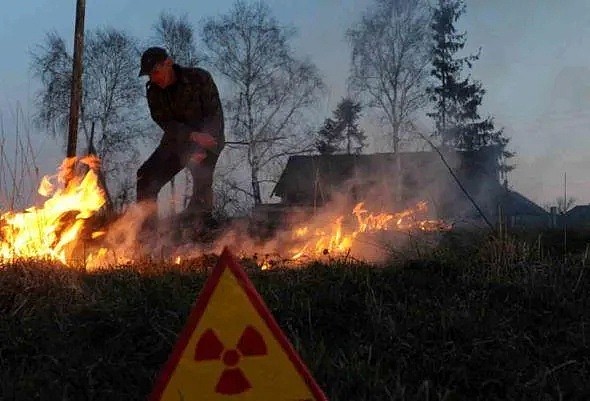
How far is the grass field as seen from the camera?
3.59 m

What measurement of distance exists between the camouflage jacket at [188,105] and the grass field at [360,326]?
2426 millimetres

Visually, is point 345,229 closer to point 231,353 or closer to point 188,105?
point 188,105

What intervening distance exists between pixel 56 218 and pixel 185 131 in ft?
5.45

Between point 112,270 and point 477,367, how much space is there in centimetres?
323

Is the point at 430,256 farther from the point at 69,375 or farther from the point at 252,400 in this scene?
the point at 252,400

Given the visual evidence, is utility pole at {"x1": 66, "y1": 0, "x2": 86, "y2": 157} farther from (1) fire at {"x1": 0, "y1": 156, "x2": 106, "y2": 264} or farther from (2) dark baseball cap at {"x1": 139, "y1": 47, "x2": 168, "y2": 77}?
(2) dark baseball cap at {"x1": 139, "y1": 47, "x2": 168, "y2": 77}

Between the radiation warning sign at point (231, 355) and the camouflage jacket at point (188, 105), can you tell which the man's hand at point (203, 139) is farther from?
the radiation warning sign at point (231, 355)

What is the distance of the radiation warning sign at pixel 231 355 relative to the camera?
7.53ft

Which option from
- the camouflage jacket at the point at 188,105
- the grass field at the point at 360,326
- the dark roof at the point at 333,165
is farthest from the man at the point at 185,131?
the dark roof at the point at 333,165

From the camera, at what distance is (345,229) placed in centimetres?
778

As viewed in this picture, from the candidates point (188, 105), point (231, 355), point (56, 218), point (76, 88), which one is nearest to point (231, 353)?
point (231, 355)

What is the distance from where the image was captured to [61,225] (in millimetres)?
7227

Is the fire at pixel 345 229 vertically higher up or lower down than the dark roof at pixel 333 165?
lower down

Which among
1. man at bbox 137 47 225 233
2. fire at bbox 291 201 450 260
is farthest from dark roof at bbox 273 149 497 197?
man at bbox 137 47 225 233
